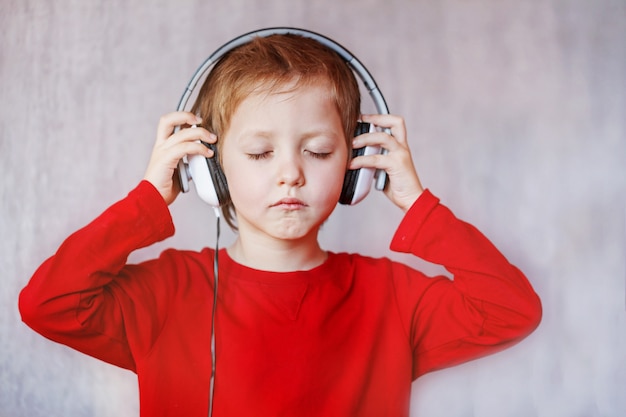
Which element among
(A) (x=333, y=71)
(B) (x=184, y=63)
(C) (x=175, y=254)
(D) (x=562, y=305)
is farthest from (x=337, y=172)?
(D) (x=562, y=305)

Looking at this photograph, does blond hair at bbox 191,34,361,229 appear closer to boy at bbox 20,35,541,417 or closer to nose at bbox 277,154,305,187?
boy at bbox 20,35,541,417

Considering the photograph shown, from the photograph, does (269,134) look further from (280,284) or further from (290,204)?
(280,284)

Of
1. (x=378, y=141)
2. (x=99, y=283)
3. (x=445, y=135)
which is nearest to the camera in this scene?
(x=99, y=283)

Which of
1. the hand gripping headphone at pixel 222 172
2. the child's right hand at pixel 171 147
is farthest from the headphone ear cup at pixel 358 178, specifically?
the child's right hand at pixel 171 147

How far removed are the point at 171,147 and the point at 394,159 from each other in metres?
0.34

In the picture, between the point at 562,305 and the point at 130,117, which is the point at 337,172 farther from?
the point at 562,305

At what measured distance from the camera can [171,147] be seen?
42.7 inches

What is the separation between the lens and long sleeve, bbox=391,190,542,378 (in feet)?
3.56

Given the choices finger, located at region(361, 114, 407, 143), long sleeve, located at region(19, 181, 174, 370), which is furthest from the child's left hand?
long sleeve, located at region(19, 181, 174, 370)

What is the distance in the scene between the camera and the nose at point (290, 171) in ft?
3.41

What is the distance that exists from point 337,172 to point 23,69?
0.63 m

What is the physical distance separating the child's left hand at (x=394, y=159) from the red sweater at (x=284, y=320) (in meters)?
0.03

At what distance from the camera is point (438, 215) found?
1.10 metres

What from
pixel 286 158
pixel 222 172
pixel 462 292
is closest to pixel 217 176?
pixel 222 172
